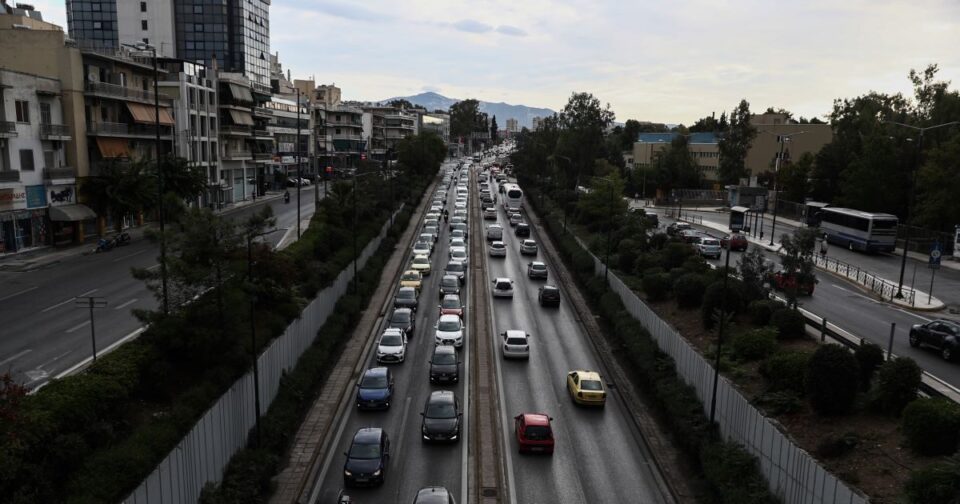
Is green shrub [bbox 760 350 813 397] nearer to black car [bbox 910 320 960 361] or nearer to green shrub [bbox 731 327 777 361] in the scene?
green shrub [bbox 731 327 777 361]

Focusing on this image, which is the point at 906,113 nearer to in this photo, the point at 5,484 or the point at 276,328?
the point at 276,328

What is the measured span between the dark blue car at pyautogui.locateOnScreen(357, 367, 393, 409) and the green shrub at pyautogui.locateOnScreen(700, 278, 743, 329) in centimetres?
1377

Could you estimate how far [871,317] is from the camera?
116 ft

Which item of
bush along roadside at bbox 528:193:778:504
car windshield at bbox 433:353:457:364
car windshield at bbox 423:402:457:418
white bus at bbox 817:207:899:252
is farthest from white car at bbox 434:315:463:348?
white bus at bbox 817:207:899:252

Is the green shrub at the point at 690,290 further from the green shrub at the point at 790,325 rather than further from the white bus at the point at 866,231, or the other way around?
the white bus at the point at 866,231

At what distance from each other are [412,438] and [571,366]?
1094cm

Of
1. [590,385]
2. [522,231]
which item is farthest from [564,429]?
[522,231]

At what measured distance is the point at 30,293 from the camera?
3738 centimetres

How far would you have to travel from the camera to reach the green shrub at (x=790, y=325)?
84.1ft

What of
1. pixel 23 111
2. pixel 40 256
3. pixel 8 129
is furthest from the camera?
pixel 23 111

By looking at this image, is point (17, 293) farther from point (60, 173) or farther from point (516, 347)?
point (516, 347)

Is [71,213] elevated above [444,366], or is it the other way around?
[71,213]

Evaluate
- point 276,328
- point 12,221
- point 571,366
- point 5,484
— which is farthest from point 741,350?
point 12,221

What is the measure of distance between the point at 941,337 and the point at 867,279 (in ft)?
65.1
